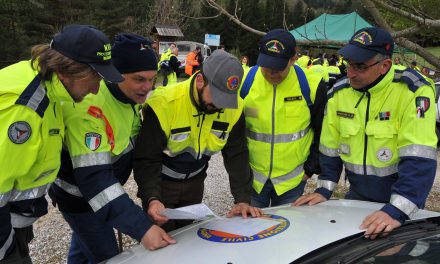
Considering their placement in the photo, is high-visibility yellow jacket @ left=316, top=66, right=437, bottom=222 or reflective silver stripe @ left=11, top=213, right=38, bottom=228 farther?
high-visibility yellow jacket @ left=316, top=66, right=437, bottom=222

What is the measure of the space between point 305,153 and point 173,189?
100 cm

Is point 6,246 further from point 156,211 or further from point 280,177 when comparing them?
point 280,177

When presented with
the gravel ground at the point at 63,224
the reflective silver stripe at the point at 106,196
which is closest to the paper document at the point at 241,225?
the reflective silver stripe at the point at 106,196

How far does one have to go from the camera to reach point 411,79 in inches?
89.4

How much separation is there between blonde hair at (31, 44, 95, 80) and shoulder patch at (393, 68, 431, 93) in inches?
65.7

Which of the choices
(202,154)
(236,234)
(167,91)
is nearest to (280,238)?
(236,234)

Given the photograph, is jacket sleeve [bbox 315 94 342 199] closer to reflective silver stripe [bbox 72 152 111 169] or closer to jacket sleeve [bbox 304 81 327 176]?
jacket sleeve [bbox 304 81 327 176]

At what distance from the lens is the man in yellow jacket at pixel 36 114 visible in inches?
60.5

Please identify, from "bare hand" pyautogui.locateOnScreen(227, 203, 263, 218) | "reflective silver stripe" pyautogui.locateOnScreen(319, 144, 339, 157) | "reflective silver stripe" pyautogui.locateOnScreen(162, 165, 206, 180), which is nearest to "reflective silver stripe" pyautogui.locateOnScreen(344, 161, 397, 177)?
"reflective silver stripe" pyautogui.locateOnScreen(319, 144, 339, 157)

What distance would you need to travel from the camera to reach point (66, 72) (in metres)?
1.73

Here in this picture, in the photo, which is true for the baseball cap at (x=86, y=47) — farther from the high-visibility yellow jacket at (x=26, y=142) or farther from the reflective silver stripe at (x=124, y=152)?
the reflective silver stripe at (x=124, y=152)

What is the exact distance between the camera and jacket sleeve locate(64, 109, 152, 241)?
196 cm

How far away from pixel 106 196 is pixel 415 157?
62.1 inches

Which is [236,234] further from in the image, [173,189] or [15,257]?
[15,257]
